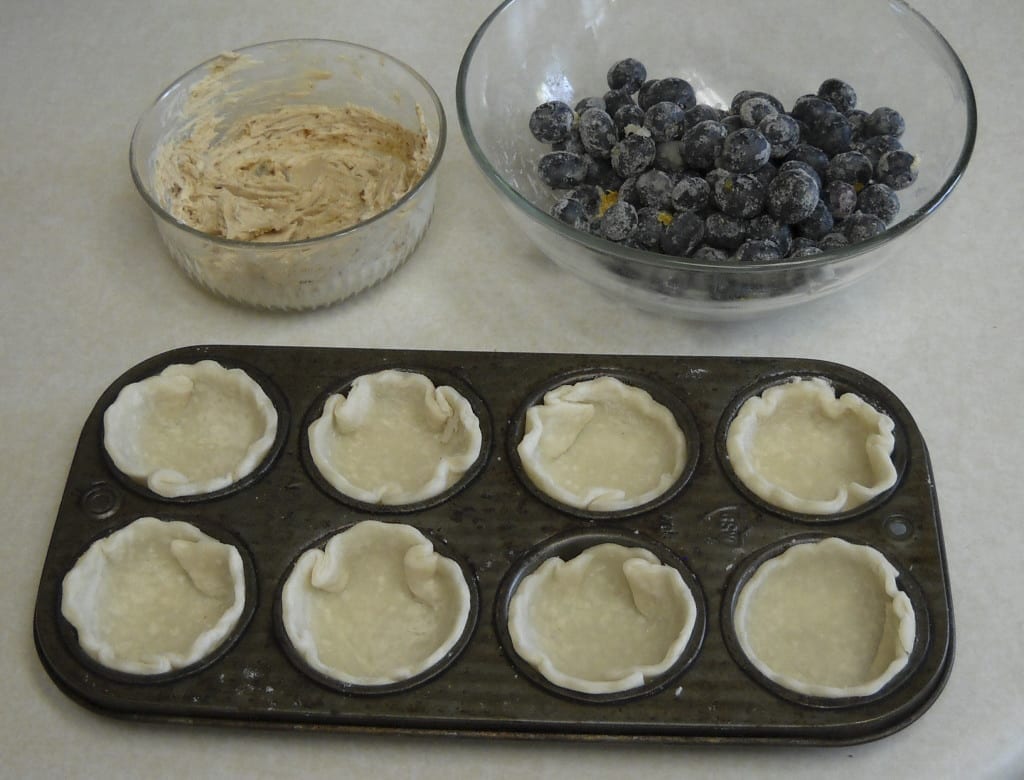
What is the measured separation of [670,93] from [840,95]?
12.8 inches

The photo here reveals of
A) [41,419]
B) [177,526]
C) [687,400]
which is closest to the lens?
[177,526]

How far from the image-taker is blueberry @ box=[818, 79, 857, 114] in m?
1.93

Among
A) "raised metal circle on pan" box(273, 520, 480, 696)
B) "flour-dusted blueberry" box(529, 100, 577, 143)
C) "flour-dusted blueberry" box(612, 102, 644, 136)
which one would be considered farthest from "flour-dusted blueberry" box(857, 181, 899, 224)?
"raised metal circle on pan" box(273, 520, 480, 696)

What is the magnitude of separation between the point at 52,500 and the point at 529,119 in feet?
3.69

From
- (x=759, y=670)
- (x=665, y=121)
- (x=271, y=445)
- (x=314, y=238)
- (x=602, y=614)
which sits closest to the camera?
(x=759, y=670)

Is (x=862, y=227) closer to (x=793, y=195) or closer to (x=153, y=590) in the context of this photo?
(x=793, y=195)

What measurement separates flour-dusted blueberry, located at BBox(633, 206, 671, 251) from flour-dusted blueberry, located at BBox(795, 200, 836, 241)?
0.24m

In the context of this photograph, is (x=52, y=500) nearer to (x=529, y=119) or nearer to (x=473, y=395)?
(x=473, y=395)

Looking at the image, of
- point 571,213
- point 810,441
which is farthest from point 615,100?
point 810,441

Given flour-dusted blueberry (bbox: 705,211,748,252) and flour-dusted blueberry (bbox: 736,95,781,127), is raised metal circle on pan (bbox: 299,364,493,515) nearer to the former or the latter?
flour-dusted blueberry (bbox: 705,211,748,252)

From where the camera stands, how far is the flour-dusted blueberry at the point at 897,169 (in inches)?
70.7

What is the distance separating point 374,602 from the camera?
153cm

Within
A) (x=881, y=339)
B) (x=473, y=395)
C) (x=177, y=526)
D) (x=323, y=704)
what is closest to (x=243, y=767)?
(x=323, y=704)

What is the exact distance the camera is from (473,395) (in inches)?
66.2
